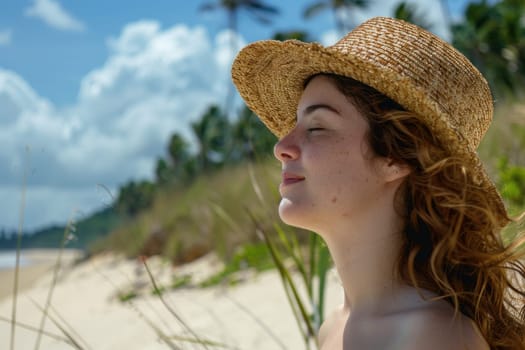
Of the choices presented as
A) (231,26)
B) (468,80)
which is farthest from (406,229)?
(231,26)

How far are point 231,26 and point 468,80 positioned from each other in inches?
1490

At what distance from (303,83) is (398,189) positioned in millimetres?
453

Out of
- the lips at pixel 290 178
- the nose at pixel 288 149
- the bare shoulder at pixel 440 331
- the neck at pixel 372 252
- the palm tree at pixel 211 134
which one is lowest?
the bare shoulder at pixel 440 331

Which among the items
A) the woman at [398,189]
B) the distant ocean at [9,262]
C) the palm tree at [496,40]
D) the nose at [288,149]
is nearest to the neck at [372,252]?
the woman at [398,189]

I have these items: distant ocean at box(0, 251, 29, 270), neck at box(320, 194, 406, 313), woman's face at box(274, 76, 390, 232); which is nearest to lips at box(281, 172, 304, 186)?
woman's face at box(274, 76, 390, 232)

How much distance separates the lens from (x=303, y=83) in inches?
72.2

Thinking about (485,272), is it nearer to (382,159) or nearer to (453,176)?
(453,176)

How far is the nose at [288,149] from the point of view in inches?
63.0

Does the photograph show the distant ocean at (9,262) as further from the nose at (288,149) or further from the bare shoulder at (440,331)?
the bare shoulder at (440,331)

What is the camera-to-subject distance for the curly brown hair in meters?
1.54

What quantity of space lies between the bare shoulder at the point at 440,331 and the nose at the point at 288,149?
18.9 inches

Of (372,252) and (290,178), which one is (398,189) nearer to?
(372,252)

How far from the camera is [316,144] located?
1.58 metres

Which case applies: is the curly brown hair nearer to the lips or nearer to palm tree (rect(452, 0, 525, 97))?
the lips
